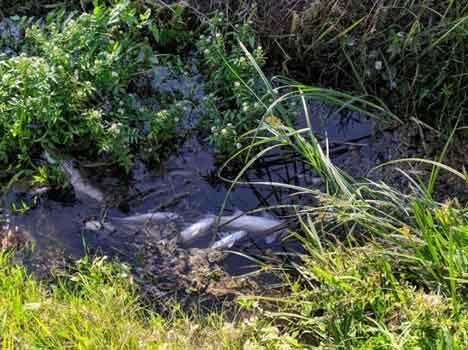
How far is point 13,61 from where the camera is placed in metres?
3.04

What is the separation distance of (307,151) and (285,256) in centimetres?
53

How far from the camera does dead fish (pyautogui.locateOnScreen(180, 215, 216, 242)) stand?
119 inches

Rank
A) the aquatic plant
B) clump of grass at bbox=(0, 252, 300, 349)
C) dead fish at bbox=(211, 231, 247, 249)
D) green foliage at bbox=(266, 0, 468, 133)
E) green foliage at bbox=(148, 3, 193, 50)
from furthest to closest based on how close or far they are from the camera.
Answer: green foliage at bbox=(148, 3, 193, 50) < green foliage at bbox=(266, 0, 468, 133) < dead fish at bbox=(211, 231, 247, 249) < clump of grass at bbox=(0, 252, 300, 349) < the aquatic plant

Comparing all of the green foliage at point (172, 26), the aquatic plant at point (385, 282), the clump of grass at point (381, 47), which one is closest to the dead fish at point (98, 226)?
the aquatic plant at point (385, 282)

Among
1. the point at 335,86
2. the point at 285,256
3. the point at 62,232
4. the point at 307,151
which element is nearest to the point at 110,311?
the point at 62,232

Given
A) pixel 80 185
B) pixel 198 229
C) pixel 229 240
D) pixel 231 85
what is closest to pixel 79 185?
pixel 80 185

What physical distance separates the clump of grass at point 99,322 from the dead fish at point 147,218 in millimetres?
399

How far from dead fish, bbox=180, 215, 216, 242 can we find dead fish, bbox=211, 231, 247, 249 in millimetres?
96

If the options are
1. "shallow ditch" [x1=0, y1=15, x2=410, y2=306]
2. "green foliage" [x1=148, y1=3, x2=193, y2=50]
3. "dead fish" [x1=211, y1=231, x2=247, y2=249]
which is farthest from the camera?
"green foliage" [x1=148, y1=3, x2=193, y2=50]

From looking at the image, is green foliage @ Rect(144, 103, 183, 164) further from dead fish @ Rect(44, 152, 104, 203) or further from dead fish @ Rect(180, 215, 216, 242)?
dead fish @ Rect(180, 215, 216, 242)

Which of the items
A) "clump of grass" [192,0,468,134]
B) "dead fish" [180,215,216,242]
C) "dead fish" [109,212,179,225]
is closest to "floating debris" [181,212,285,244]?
"dead fish" [180,215,216,242]

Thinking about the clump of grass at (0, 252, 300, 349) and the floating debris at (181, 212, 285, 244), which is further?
the floating debris at (181, 212, 285, 244)

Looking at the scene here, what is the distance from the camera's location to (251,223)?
309 centimetres

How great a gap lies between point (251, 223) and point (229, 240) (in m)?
0.15
